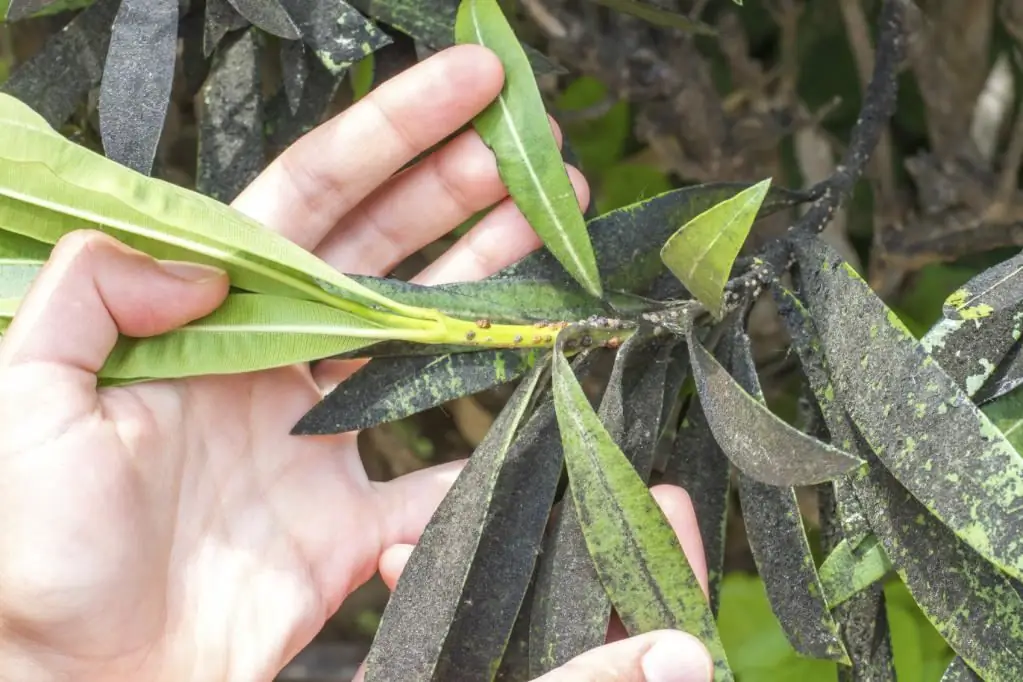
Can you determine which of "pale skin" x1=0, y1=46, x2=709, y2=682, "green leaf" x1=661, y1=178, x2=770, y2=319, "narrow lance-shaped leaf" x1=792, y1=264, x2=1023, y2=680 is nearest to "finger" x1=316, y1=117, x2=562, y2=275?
"pale skin" x1=0, y1=46, x2=709, y2=682

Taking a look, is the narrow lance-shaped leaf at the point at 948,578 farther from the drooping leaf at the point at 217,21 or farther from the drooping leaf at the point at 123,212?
the drooping leaf at the point at 217,21

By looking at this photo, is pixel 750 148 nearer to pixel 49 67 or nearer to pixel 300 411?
pixel 300 411

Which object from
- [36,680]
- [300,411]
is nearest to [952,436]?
[300,411]

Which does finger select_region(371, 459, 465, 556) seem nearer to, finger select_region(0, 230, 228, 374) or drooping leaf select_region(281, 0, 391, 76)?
finger select_region(0, 230, 228, 374)

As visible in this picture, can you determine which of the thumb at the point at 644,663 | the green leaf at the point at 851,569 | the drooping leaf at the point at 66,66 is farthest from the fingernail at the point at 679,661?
the drooping leaf at the point at 66,66

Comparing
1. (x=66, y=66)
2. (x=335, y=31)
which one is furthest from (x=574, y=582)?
(x=66, y=66)

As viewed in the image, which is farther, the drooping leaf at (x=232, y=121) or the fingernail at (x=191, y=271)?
the drooping leaf at (x=232, y=121)

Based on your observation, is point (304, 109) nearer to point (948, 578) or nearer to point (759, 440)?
point (759, 440)
